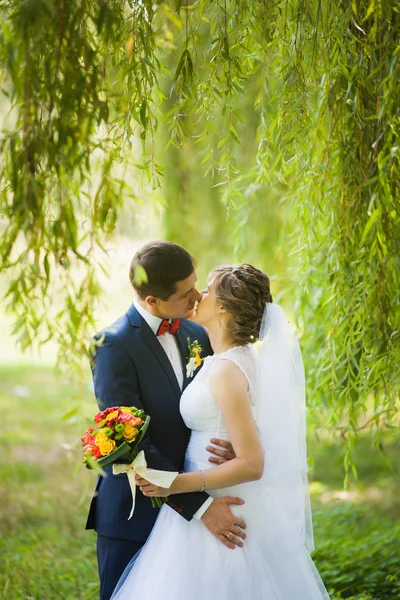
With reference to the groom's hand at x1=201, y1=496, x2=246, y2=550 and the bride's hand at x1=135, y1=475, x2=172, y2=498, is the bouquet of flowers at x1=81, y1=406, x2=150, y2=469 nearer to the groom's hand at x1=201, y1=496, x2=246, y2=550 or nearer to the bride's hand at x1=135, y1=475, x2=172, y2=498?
the bride's hand at x1=135, y1=475, x2=172, y2=498

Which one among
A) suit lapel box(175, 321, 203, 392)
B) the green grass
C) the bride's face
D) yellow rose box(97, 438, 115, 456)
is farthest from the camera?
the green grass

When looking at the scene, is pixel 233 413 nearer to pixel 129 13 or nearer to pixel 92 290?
pixel 92 290

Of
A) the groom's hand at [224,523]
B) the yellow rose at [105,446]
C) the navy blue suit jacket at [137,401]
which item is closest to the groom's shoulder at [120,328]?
the navy blue suit jacket at [137,401]

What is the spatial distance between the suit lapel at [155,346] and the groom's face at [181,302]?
0.08m

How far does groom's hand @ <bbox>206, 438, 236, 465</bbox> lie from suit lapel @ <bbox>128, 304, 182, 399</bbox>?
0.24m

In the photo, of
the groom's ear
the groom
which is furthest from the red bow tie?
the groom's ear

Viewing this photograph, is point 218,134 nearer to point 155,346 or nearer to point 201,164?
point 201,164

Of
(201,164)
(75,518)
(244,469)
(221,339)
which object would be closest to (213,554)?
(244,469)

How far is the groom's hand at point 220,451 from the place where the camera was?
257cm

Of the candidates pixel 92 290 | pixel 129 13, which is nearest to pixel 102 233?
pixel 92 290

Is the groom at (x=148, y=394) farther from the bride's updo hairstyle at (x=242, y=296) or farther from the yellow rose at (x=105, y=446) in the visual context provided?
the yellow rose at (x=105, y=446)

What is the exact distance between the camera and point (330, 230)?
2.80 metres

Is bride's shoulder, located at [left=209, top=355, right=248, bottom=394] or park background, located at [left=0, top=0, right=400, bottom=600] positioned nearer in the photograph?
park background, located at [left=0, top=0, right=400, bottom=600]

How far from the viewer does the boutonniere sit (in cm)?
271
